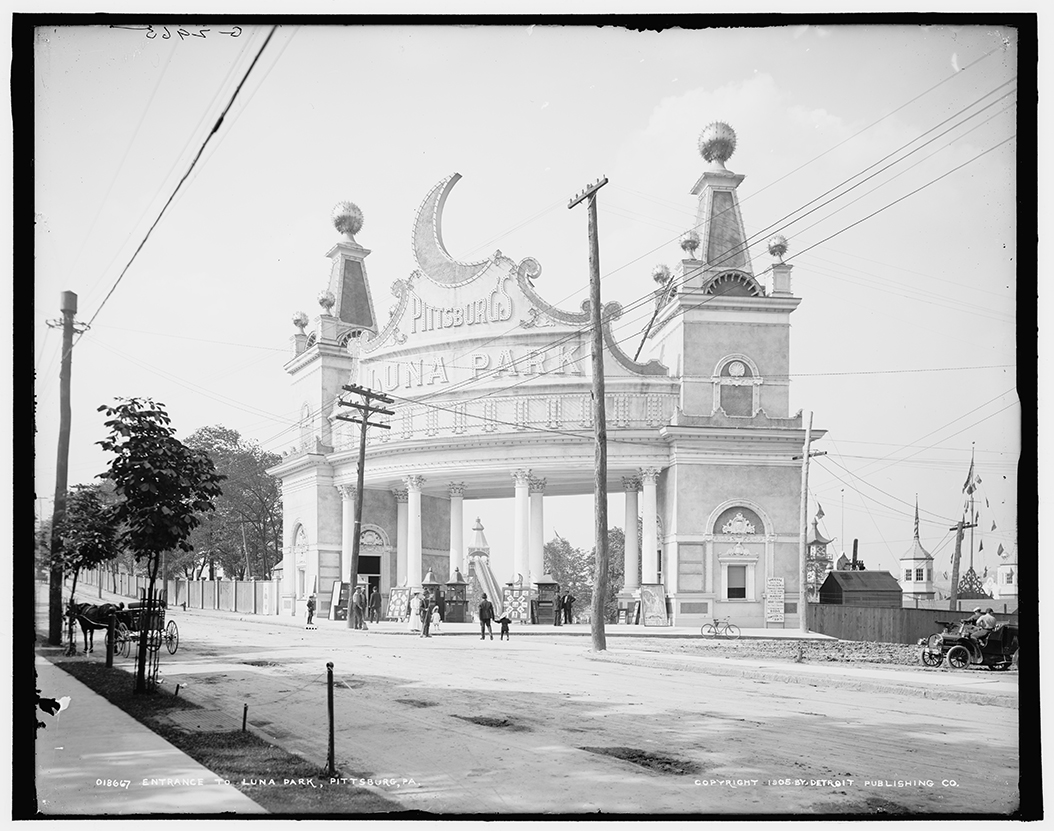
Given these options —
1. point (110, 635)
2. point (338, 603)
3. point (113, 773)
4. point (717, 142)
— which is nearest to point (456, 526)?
point (338, 603)

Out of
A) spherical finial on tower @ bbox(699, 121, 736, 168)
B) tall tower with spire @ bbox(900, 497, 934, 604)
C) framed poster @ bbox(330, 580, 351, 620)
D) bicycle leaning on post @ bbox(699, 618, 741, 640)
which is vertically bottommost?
framed poster @ bbox(330, 580, 351, 620)

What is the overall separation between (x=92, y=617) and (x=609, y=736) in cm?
702

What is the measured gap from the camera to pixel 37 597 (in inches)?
Answer: 410

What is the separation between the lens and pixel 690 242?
636 inches

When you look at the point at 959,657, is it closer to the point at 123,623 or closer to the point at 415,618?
the point at 123,623

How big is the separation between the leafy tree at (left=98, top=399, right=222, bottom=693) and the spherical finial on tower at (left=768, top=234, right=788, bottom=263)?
757 cm

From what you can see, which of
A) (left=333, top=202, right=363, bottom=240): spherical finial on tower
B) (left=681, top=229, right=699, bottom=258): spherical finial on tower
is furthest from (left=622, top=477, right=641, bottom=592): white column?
(left=333, top=202, right=363, bottom=240): spherical finial on tower

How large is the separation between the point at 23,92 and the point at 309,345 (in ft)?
25.9

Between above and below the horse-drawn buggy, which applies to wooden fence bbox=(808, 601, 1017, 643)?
below

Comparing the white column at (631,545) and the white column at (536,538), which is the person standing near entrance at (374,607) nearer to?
the white column at (536,538)

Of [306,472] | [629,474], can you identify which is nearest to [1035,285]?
[629,474]

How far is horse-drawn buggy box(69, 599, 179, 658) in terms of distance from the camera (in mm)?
12602

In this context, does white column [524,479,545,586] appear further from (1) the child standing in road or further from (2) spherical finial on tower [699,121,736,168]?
(2) spherical finial on tower [699,121,736,168]

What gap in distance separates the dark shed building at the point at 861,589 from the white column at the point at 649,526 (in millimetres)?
3275
